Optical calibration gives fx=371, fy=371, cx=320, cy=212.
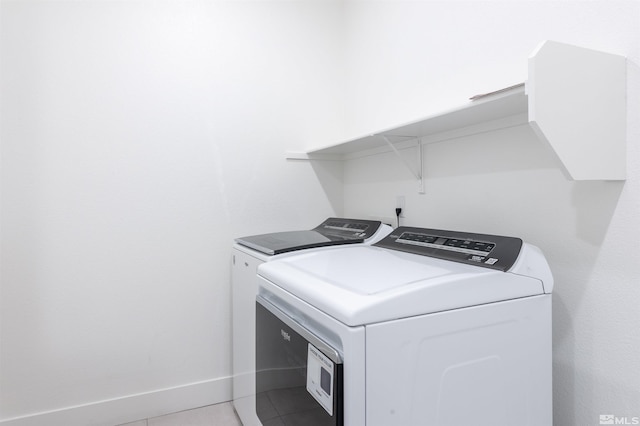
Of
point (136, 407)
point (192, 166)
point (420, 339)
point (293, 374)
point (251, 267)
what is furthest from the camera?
point (192, 166)

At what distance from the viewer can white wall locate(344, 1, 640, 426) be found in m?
1.03

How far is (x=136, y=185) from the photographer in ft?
6.61

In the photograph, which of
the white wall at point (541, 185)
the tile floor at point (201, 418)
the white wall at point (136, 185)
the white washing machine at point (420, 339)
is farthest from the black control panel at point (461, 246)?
the tile floor at point (201, 418)

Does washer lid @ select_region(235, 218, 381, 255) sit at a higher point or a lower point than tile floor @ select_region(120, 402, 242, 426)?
higher

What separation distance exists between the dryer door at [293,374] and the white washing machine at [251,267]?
208 mm

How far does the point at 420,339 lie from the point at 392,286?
0.46 ft

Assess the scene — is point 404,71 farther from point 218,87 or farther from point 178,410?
point 178,410

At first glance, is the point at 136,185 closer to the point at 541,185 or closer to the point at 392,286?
the point at 392,286

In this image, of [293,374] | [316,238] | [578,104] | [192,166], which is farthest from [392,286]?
[192,166]

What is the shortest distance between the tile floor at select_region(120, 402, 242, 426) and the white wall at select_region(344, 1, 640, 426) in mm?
1412

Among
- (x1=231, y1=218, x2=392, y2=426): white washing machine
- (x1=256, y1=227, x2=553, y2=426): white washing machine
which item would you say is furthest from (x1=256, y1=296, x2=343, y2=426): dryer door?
(x1=231, y1=218, x2=392, y2=426): white washing machine

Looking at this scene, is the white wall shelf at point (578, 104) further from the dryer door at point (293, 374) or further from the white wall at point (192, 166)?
the dryer door at point (293, 374)

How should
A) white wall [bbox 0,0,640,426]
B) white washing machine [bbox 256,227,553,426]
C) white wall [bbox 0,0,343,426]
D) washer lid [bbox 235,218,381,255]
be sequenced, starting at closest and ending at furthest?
white washing machine [bbox 256,227,553,426], white wall [bbox 0,0,640,426], washer lid [bbox 235,218,381,255], white wall [bbox 0,0,343,426]

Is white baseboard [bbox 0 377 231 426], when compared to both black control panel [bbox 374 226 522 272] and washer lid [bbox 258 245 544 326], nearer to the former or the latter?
washer lid [bbox 258 245 544 326]
